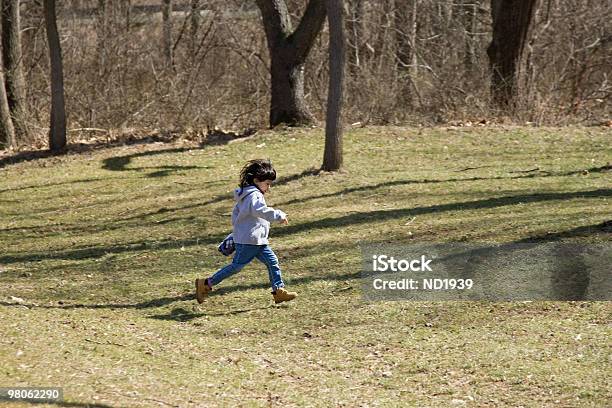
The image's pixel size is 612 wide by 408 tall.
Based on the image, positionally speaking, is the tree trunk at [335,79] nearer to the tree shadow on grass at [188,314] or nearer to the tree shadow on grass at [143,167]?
the tree shadow on grass at [143,167]

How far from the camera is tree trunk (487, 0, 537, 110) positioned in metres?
20.5

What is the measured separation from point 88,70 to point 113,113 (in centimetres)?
194

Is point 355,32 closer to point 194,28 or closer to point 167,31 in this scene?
point 194,28

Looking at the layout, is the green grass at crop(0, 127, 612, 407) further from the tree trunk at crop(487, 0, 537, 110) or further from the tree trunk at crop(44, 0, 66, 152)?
the tree trunk at crop(487, 0, 537, 110)

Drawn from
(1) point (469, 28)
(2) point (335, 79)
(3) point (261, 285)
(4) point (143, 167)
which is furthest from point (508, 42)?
(3) point (261, 285)

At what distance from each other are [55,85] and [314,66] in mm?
5997

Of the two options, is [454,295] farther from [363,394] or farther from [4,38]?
[4,38]

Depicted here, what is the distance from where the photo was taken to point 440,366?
7699 mm

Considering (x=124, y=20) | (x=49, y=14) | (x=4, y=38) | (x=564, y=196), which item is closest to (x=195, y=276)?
(x=564, y=196)

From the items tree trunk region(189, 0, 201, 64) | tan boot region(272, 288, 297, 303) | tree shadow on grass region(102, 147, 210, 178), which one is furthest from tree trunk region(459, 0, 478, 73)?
tan boot region(272, 288, 297, 303)

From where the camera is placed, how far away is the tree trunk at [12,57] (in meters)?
21.0

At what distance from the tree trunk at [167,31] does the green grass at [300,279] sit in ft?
19.4

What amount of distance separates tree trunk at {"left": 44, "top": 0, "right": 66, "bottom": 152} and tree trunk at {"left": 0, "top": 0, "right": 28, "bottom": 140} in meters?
1.97

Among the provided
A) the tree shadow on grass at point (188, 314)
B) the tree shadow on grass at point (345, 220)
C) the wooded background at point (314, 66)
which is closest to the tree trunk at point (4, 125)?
the wooded background at point (314, 66)
